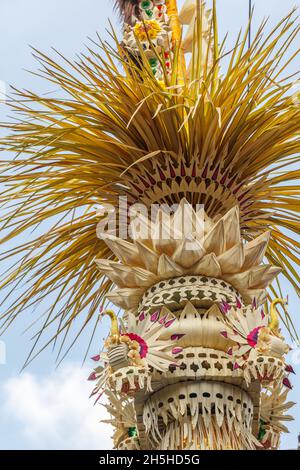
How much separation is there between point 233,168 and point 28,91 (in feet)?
4.80

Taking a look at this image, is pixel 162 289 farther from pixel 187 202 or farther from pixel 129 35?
pixel 129 35

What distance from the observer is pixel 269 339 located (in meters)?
5.23

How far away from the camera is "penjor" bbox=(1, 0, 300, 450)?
5.29m

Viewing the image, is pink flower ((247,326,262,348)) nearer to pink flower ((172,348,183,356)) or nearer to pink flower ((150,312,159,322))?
pink flower ((172,348,183,356))

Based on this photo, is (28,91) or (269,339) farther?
(28,91)

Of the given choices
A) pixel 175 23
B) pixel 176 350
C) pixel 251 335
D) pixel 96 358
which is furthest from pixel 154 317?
pixel 175 23

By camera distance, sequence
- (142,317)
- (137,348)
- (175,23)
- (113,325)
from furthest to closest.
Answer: (175,23) → (142,317) → (113,325) → (137,348)

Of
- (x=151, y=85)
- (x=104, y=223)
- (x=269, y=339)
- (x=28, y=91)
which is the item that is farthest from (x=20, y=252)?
(x=269, y=339)

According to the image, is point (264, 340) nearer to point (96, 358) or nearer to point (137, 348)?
point (137, 348)

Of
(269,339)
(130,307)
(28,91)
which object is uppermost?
(28,91)

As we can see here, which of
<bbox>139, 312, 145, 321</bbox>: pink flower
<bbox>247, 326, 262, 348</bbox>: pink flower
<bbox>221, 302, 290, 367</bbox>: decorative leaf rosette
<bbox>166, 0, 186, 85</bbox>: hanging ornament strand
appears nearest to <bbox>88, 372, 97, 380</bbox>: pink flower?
<bbox>139, 312, 145, 321</bbox>: pink flower

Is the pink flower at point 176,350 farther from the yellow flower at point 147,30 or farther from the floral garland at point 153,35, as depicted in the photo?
the yellow flower at point 147,30

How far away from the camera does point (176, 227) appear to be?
18.7 ft

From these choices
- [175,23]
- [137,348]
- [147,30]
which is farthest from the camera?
[175,23]
